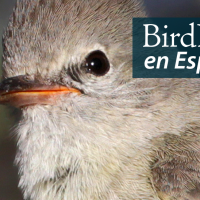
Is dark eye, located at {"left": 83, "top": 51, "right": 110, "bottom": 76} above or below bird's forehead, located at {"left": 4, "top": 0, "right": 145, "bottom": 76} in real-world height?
below

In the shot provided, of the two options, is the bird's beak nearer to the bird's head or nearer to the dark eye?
the bird's head

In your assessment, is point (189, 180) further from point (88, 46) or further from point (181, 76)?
point (88, 46)

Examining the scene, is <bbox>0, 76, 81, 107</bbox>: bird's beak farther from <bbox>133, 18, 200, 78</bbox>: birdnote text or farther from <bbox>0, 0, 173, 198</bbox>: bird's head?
<bbox>133, 18, 200, 78</bbox>: birdnote text

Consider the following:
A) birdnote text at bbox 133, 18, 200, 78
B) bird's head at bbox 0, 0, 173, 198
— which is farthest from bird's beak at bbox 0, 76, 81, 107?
birdnote text at bbox 133, 18, 200, 78

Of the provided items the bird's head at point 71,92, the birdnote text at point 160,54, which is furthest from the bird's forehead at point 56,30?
the birdnote text at point 160,54

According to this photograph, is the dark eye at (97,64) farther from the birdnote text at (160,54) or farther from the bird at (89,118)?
the birdnote text at (160,54)

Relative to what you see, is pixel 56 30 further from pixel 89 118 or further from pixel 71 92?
pixel 89 118

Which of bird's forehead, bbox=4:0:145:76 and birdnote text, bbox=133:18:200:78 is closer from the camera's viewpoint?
bird's forehead, bbox=4:0:145:76
